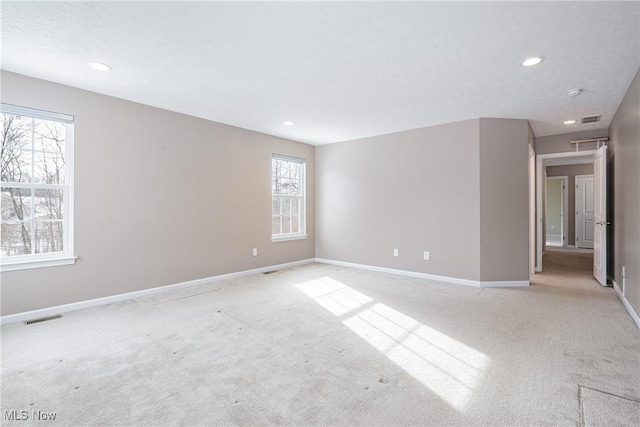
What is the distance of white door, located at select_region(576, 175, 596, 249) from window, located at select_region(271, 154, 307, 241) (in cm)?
767

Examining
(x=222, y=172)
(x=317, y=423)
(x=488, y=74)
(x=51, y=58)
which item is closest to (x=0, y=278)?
(x=51, y=58)

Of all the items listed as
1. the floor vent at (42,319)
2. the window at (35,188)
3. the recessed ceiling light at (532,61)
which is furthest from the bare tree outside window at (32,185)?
the recessed ceiling light at (532,61)

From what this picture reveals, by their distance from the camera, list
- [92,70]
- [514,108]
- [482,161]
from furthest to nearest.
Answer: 1. [482,161]
2. [514,108]
3. [92,70]

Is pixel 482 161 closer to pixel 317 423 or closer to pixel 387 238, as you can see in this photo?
pixel 387 238

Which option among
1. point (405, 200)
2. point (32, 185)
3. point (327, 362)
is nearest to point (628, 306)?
point (405, 200)

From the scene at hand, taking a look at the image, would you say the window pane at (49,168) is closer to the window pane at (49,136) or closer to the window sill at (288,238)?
the window pane at (49,136)

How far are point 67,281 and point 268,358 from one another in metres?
2.58

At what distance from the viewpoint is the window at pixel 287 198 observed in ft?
18.6

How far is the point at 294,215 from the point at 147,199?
2.75 meters

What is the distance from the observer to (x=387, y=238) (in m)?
5.36

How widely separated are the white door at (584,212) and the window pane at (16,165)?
1130 centimetres

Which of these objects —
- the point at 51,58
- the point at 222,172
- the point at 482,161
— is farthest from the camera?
the point at 222,172

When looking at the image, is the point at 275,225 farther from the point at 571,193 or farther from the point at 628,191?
the point at 571,193

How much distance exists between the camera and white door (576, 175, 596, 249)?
8.17 m
